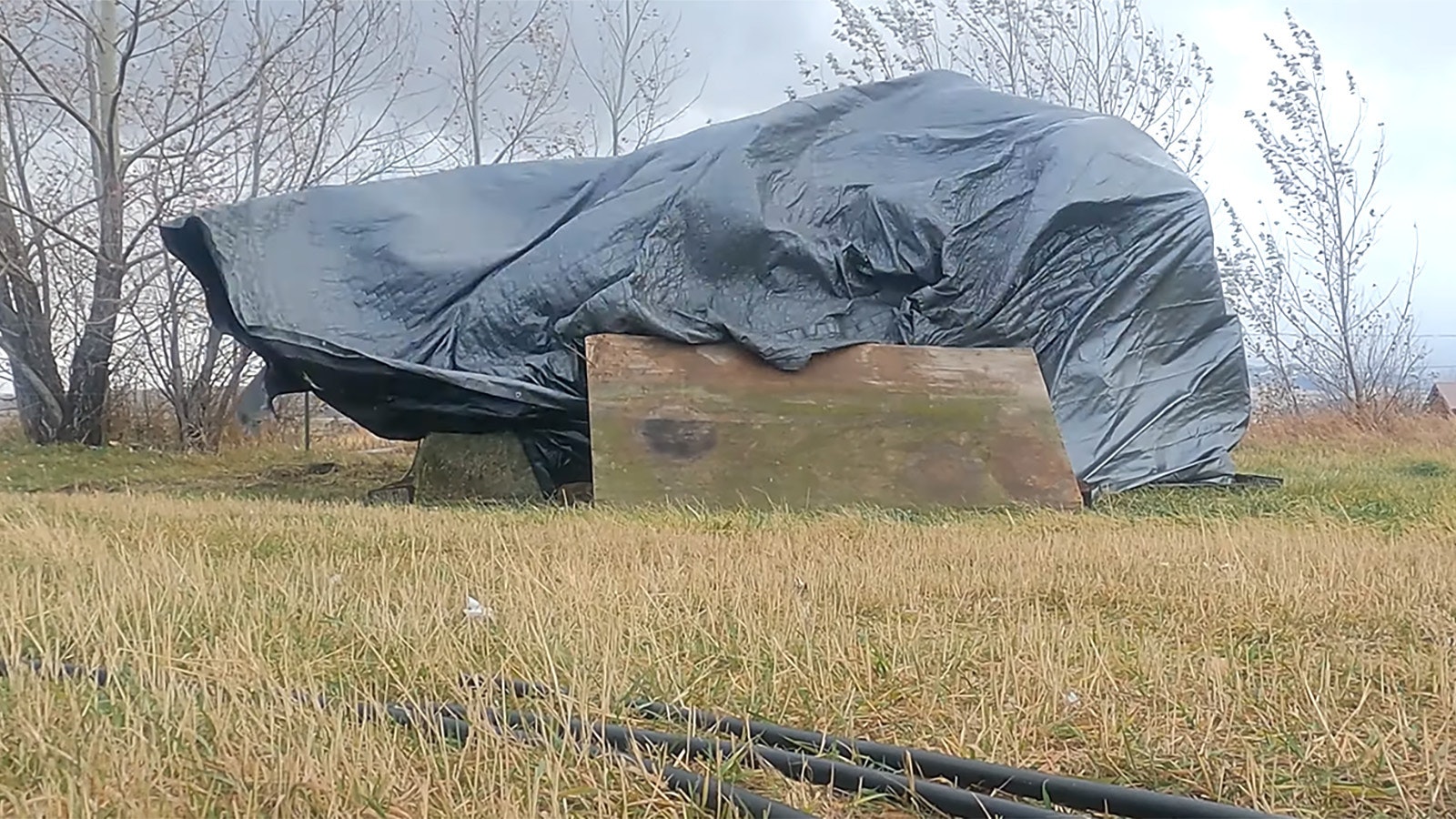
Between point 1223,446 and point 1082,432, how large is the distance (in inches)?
44.1

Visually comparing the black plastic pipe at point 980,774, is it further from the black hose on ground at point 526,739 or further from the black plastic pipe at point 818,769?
the black hose on ground at point 526,739

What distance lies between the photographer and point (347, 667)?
2.01 metres

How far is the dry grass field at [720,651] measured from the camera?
1452mm

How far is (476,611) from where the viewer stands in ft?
8.07

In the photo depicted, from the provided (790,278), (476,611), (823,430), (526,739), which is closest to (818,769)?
(526,739)

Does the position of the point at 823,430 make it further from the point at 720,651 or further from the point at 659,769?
the point at 659,769

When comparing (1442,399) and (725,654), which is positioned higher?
(1442,399)

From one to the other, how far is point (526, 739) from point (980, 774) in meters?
0.60

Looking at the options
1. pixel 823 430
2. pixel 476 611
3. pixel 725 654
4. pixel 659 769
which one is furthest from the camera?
pixel 823 430

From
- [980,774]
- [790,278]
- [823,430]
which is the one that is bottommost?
[980,774]

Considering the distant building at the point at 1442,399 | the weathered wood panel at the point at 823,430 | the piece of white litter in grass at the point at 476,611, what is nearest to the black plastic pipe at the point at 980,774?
the piece of white litter in grass at the point at 476,611

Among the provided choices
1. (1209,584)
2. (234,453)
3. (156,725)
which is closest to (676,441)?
(1209,584)

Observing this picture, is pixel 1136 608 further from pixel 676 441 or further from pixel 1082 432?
pixel 1082 432

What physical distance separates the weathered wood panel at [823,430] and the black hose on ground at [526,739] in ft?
10.8
